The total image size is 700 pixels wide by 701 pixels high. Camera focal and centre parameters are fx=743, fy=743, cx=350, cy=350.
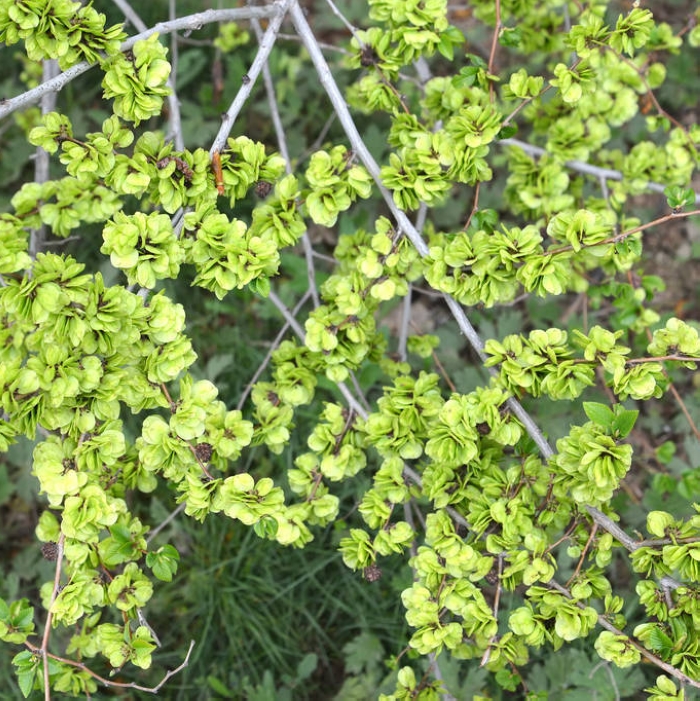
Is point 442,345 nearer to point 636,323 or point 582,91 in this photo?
point 636,323

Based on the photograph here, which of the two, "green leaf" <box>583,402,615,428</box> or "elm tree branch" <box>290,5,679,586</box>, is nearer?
"green leaf" <box>583,402,615,428</box>

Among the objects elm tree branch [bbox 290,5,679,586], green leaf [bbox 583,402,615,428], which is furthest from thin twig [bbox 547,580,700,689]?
green leaf [bbox 583,402,615,428]

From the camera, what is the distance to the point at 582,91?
221cm

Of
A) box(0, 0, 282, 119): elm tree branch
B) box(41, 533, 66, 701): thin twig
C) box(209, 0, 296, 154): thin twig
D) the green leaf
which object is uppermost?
box(0, 0, 282, 119): elm tree branch

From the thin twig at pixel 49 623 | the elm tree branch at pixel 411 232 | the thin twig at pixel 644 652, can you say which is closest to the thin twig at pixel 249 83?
the elm tree branch at pixel 411 232

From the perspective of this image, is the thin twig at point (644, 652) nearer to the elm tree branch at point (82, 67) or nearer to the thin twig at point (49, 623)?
the thin twig at point (49, 623)

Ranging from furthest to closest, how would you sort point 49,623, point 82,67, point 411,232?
point 411,232 → point 82,67 → point 49,623

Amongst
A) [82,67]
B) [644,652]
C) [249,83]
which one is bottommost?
[644,652]

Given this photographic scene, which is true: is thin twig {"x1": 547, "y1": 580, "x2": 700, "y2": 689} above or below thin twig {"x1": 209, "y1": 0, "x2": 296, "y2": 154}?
below

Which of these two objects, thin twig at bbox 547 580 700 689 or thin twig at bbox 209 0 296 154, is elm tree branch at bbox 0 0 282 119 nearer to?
thin twig at bbox 209 0 296 154

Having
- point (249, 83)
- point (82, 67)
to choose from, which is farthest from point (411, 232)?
point (82, 67)

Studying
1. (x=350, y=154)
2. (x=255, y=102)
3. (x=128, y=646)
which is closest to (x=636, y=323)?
(x=350, y=154)

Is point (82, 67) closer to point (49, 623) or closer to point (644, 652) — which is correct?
point (49, 623)

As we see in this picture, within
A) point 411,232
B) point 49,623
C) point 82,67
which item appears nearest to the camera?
point 49,623
